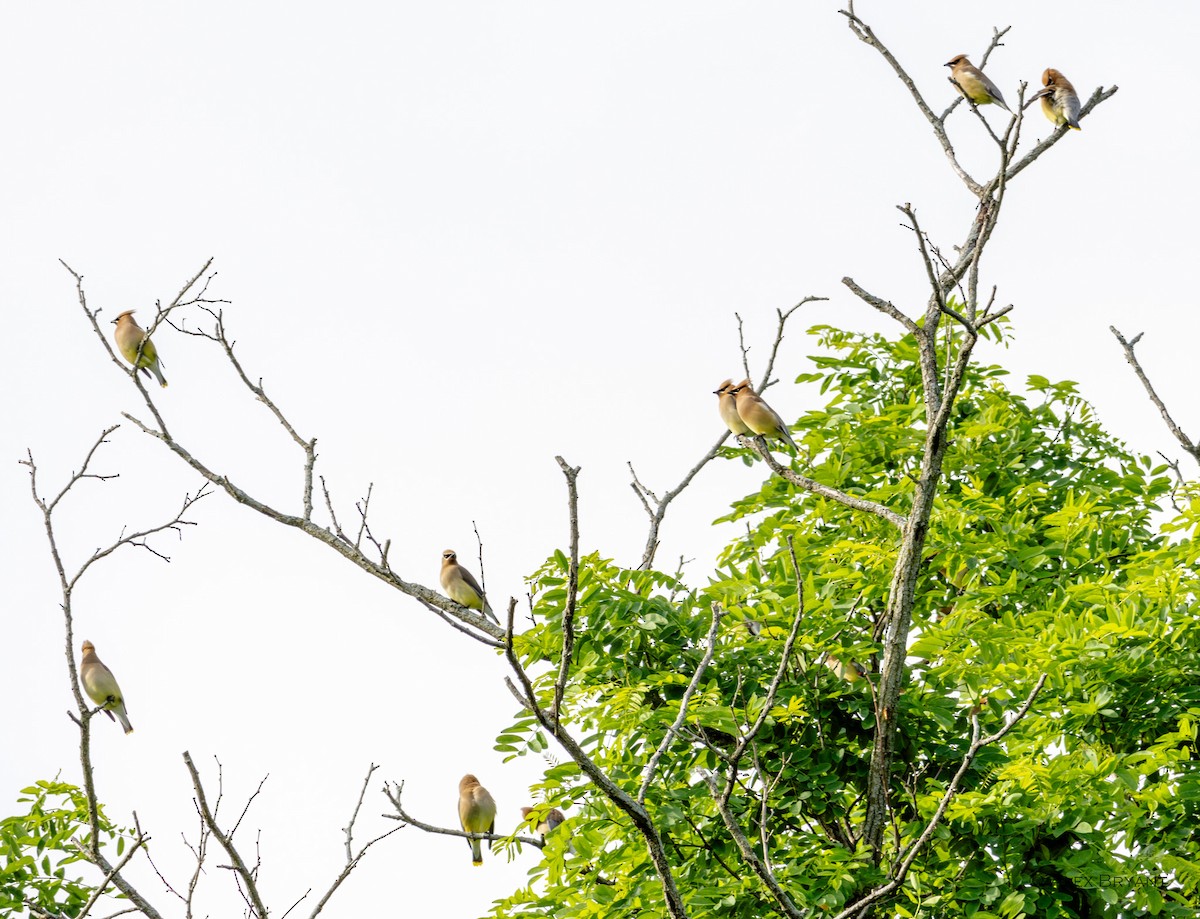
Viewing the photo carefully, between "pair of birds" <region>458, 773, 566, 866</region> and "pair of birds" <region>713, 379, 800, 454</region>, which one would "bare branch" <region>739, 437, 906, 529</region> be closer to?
"pair of birds" <region>713, 379, 800, 454</region>

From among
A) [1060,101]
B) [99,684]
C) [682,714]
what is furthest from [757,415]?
[682,714]

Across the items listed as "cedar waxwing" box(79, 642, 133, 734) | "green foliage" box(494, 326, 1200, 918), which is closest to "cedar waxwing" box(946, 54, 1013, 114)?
"green foliage" box(494, 326, 1200, 918)

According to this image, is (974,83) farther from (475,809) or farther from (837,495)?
(475,809)

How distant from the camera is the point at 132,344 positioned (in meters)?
12.8

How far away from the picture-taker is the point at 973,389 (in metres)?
10.8

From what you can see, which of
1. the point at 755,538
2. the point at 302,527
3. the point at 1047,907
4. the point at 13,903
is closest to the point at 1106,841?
the point at 1047,907

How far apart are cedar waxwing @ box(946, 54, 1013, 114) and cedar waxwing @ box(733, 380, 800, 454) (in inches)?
99.1

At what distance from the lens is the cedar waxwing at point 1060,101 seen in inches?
436

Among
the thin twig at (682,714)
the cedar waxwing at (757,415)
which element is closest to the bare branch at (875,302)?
the thin twig at (682,714)

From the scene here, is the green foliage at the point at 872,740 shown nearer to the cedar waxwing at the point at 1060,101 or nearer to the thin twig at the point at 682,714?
the thin twig at the point at 682,714

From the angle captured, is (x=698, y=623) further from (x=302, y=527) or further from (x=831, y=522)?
(x=831, y=522)

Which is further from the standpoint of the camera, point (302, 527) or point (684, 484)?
point (684, 484)

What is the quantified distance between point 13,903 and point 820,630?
4.51m

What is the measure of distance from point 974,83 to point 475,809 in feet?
20.4
